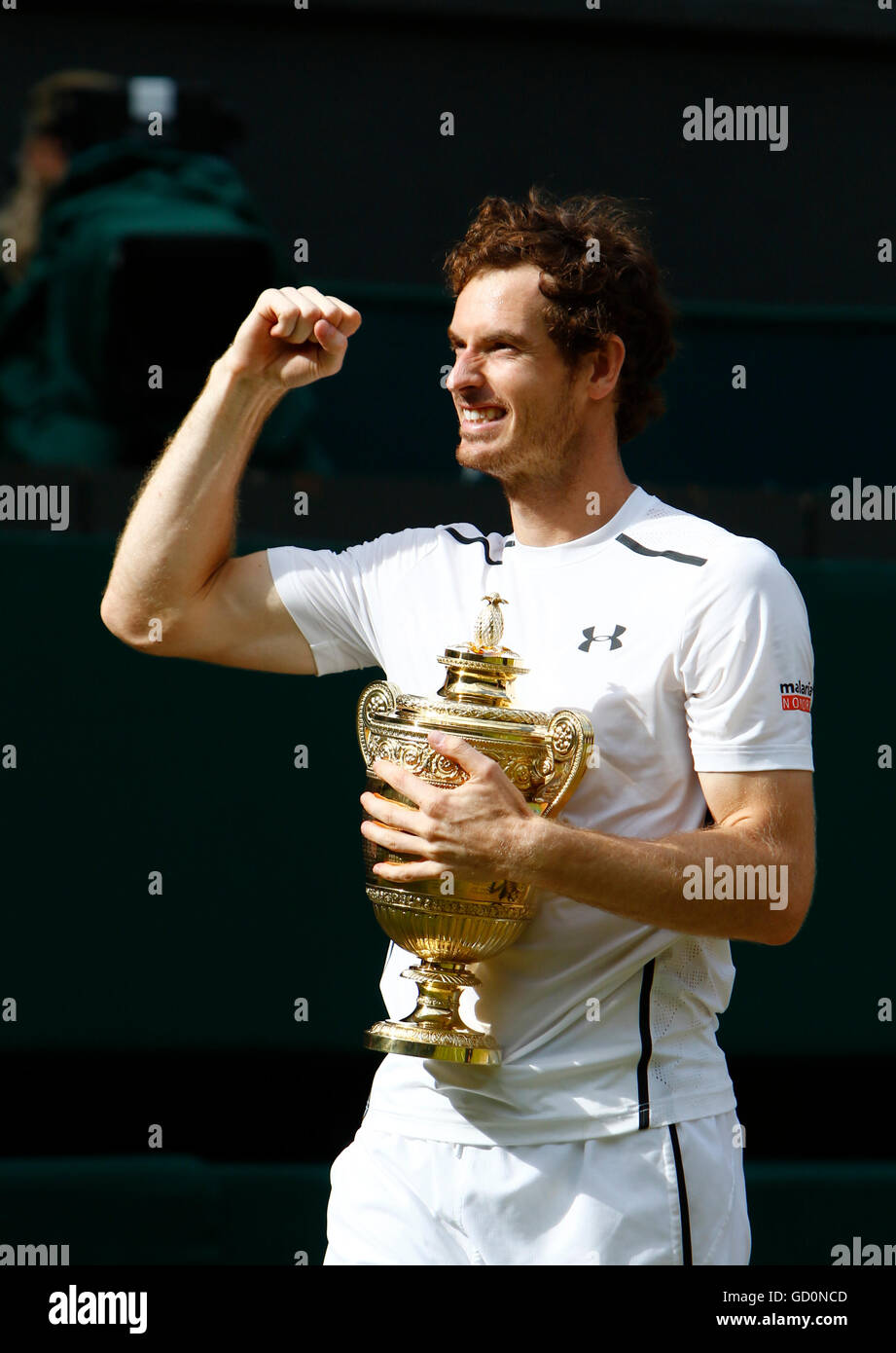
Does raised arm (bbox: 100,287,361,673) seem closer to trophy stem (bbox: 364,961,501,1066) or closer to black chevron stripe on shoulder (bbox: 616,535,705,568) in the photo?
black chevron stripe on shoulder (bbox: 616,535,705,568)

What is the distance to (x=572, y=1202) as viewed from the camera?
2.28 meters

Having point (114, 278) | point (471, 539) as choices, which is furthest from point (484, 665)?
point (114, 278)

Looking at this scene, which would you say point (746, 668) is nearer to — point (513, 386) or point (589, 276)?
point (513, 386)

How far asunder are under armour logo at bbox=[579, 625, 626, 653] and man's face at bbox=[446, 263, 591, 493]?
294 mm

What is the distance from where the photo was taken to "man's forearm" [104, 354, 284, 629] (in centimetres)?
257

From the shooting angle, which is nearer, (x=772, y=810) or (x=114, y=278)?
(x=772, y=810)

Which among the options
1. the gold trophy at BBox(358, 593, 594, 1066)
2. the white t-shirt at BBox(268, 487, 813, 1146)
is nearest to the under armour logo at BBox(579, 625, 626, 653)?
the white t-shirt at BBox(268, 487, 813, 1146)

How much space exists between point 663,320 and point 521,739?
0.94m

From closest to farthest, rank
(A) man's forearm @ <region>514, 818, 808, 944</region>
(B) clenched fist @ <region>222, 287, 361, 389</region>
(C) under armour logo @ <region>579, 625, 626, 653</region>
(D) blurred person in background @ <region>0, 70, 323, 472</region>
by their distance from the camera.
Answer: (A) man's forearm @ <region>514, 818, 808, 944</region> → (C) under armour logo @ <region>579, 625, 626, 653</region> → (B) clenched fist @ <region>222, 287, 361, 389</region> → (D) blurred person in background @ <region>0, 70, 323, 472</region>

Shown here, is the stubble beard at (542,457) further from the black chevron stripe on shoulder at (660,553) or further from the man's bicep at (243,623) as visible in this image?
the man's bicep at (243,623)

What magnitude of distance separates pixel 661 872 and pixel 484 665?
406mm

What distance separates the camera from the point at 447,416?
5.03 meters

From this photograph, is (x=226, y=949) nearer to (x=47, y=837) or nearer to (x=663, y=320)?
(x=47, y=837)
